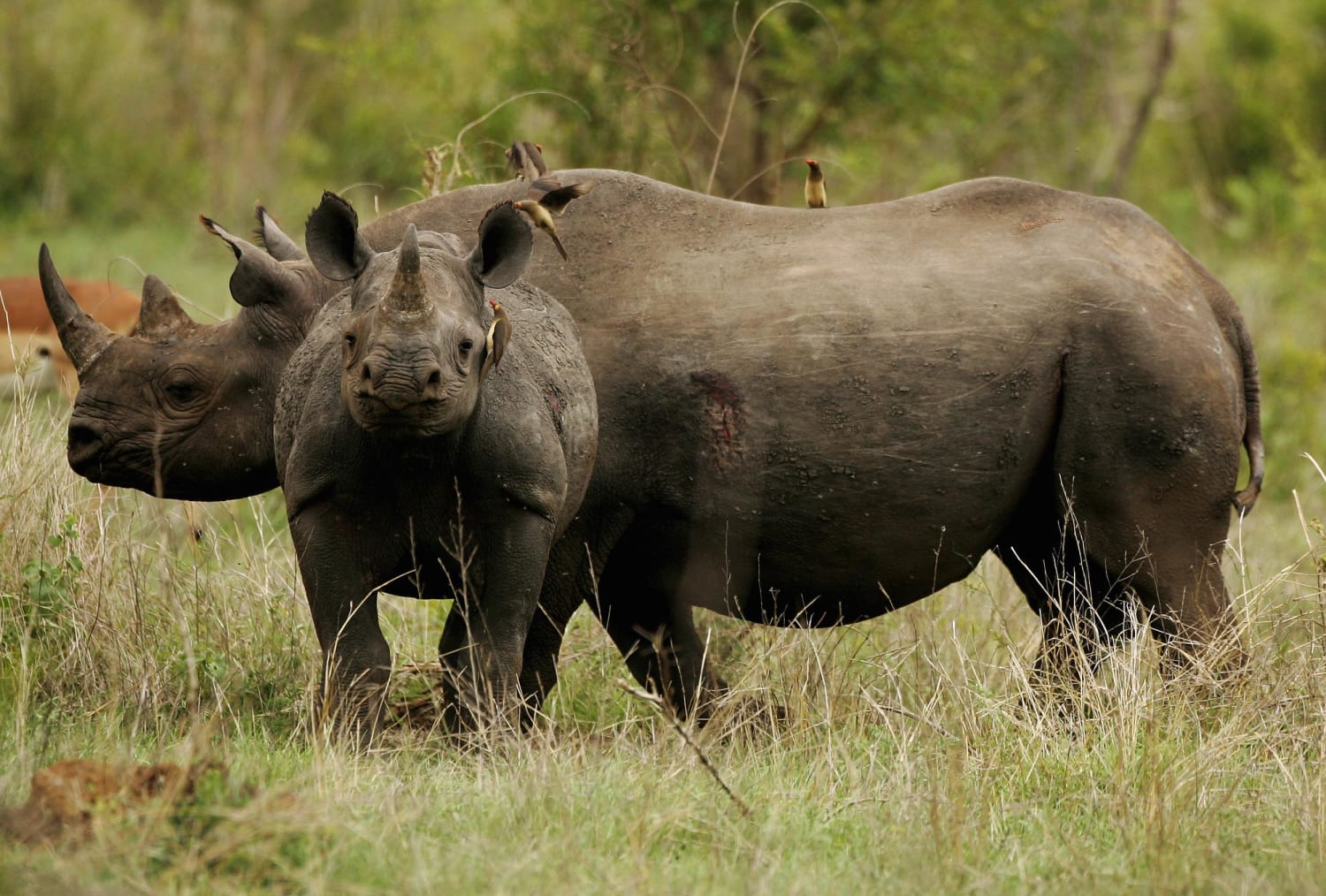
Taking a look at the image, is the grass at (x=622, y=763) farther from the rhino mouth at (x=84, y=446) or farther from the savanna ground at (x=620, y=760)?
the rhino mouth at (x=84, y=446)

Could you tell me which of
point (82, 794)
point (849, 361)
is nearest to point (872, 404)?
point (849, 361)

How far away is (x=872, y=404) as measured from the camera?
5.77 metres

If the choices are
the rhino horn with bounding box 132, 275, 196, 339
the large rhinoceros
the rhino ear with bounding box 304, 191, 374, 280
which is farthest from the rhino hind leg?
the rhino horn with bounding box 132, 275, 196, 339

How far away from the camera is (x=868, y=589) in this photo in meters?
6.07

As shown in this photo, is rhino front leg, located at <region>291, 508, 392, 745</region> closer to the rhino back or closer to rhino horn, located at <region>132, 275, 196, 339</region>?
the rhino back

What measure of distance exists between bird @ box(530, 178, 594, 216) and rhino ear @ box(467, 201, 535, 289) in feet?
1.60

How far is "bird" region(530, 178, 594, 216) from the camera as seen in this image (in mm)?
5406

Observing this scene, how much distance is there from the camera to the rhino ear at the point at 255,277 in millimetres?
5414

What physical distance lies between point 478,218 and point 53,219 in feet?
44.6

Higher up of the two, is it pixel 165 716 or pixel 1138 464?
pixel 1138 464

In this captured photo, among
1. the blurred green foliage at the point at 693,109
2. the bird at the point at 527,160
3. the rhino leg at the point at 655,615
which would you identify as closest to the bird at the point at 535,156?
the bird at the point at 527,160

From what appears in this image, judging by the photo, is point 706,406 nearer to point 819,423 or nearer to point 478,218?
point 819,423

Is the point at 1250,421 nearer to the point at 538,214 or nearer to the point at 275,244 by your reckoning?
the point at 538,214

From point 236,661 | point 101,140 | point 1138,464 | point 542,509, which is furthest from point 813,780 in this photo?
point 101,140
